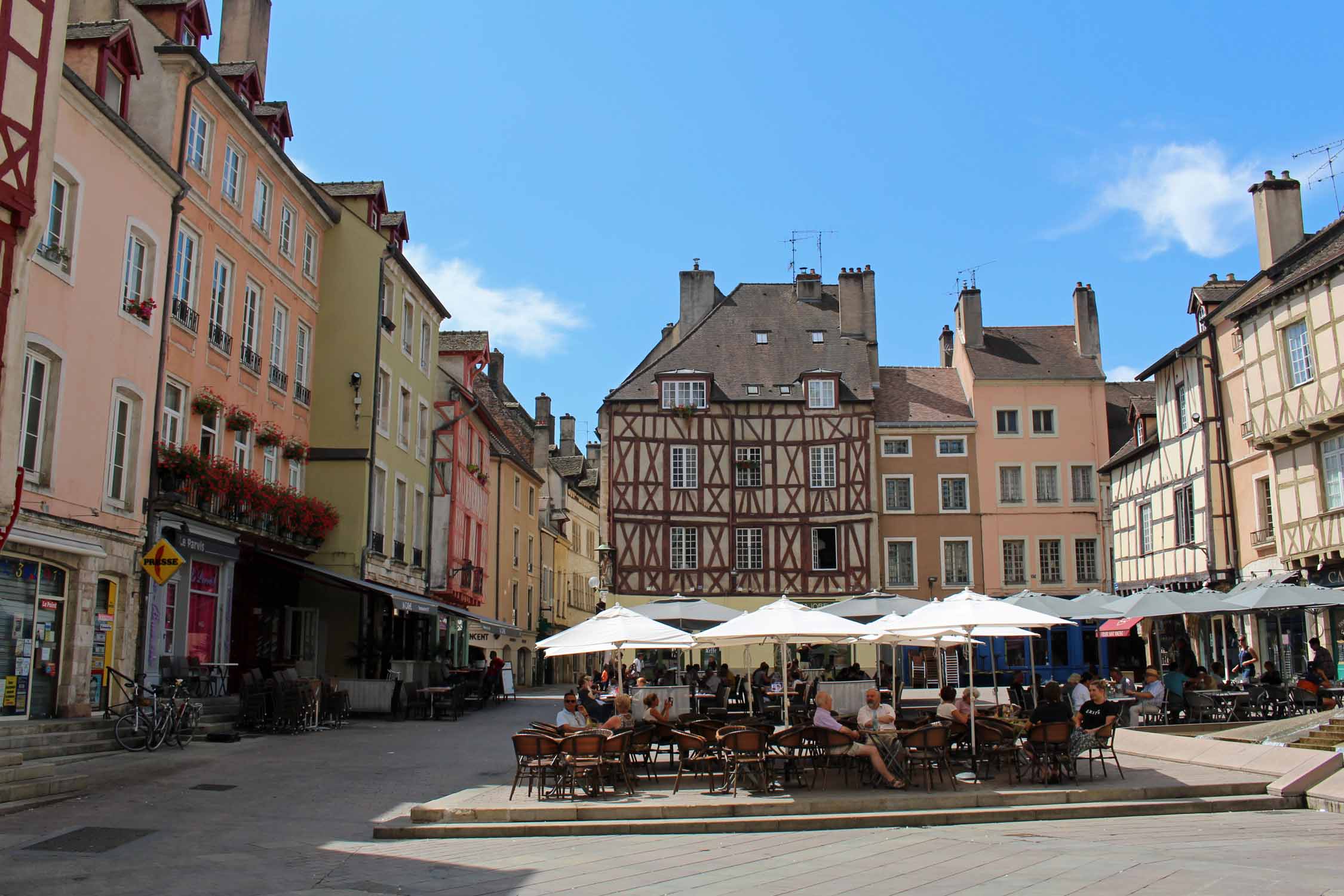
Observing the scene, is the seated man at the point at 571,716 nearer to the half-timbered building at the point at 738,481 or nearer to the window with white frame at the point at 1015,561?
the half-timbered building at the point at 738,481

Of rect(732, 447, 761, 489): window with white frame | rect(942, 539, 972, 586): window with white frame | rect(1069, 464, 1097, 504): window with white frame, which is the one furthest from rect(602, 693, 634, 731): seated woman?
rect(1069, 464, 1097, 504): window with white frame

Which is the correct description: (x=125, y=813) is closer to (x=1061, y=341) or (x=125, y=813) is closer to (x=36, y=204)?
(x=36, y=204)

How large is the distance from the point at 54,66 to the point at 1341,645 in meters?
22.1

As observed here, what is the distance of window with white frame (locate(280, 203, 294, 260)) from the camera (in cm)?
2244

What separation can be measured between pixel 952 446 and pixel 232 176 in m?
25.7

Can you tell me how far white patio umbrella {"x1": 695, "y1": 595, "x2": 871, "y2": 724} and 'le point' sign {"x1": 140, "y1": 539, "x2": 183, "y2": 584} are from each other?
679cm

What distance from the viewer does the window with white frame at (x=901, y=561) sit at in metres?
37.9

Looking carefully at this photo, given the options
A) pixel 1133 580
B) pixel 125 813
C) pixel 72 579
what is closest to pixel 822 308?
pixel 1133 580

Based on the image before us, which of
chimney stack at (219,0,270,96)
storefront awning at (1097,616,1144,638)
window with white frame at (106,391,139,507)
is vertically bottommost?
storefront awning at (1097,616,1144,638)

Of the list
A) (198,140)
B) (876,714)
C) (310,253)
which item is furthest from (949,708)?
(310,253)

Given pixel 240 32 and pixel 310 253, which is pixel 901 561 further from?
pixel 240 32

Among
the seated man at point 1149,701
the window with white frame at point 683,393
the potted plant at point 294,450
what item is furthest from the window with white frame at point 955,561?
the potted plant at point 294,450

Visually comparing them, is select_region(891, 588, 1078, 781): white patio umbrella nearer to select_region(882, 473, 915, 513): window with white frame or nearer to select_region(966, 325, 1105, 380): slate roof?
select_region(882, 473, 915, 513): window with white frame

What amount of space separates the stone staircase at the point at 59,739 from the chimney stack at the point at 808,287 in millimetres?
31050
